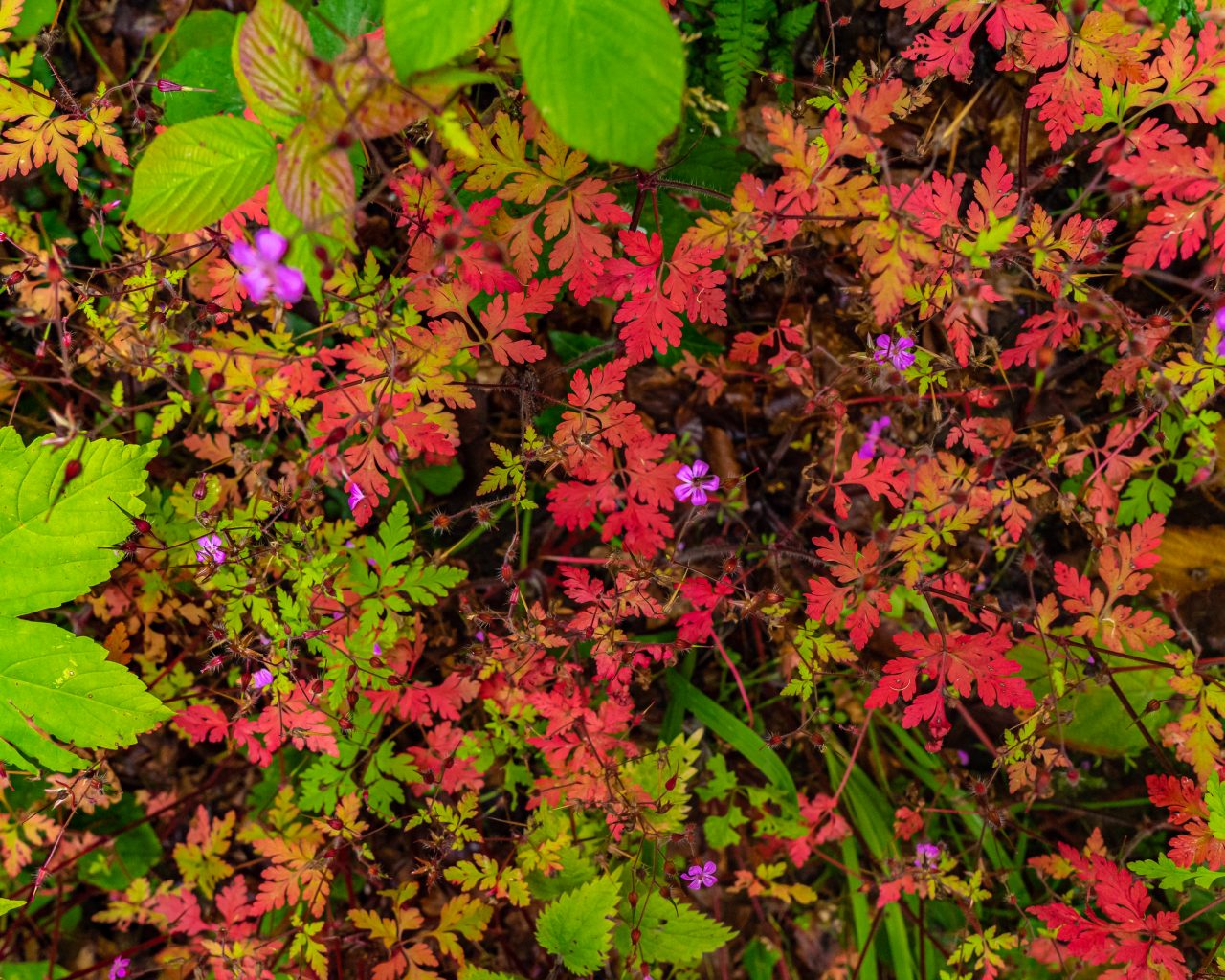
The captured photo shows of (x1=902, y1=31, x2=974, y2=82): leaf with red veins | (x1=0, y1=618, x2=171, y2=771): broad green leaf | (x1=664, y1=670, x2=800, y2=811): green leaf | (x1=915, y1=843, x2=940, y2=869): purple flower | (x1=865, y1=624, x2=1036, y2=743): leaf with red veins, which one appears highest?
(x1=902, y1=31, x2=974, y2=82): leaf with red veins

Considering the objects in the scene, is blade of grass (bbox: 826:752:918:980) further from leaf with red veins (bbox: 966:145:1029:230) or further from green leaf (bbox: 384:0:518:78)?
green leaf (bbox: 384:0:518:78)

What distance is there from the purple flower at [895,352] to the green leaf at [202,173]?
1745mm

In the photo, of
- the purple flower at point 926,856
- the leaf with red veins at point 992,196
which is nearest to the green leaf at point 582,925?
the purple flower at point 926,856

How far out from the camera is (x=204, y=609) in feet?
9.57

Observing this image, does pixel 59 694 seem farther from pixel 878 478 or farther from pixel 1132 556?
pixel 1132 556

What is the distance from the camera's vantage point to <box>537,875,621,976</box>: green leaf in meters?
2.50

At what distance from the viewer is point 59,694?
8.02ft

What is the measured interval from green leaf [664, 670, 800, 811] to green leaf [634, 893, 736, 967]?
0.56 m

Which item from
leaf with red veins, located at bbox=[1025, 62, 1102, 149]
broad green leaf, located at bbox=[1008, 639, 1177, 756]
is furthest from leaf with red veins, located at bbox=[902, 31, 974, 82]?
broad green leaf, located at bbox=[1008, 639, 1177, 756]

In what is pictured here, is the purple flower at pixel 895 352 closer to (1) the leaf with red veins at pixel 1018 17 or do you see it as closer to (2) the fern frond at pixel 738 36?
(1) the leaf with red veins at pixel 1018 17

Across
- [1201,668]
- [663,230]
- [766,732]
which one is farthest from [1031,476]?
[663,230]

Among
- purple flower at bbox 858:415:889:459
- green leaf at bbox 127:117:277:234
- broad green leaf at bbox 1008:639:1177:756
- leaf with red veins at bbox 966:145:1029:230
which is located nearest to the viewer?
green leaf at bbox 127:117:277:234

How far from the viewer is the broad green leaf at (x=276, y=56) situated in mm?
1821

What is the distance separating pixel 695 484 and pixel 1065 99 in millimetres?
1503
